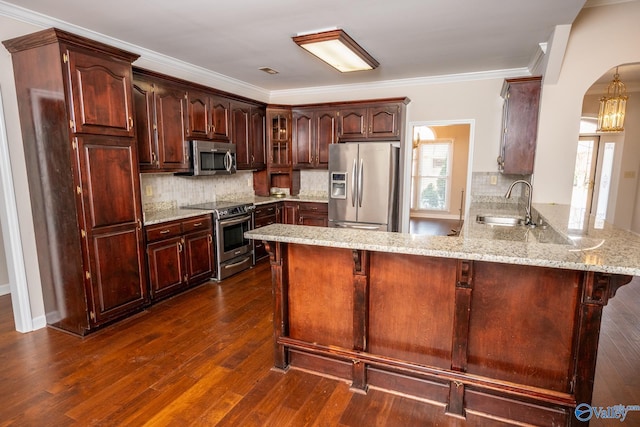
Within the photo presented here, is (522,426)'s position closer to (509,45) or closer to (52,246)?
(509,45)

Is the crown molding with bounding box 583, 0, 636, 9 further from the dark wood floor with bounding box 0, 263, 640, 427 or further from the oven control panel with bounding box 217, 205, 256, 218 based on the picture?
the oven control panel with bounding box 217, 205, 256, 218

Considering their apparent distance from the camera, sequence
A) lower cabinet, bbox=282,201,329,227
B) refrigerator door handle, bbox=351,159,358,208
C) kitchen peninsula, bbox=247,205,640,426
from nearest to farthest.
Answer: kitchen peninsula, bbox=247,205,640,426
refrigerator door handle, bbox=351,159,358,208
lower cabinet, bbox=282,201,329,227

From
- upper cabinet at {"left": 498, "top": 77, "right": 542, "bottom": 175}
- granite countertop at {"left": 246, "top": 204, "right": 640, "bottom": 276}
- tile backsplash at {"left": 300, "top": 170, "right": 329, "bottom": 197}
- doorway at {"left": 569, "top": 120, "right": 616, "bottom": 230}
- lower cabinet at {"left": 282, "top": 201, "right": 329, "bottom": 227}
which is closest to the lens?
granite countertop at {"left": 246, "top": 204, "right": 640, "bottom": 276}

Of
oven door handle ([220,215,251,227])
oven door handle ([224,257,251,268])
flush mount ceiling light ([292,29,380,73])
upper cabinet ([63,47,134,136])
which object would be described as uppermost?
flush mount ceiling light ([292,29,380,73])

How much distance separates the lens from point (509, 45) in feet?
11.4

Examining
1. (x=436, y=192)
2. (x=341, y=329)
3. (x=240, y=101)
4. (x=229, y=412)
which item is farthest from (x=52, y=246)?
(x=436, y=192)

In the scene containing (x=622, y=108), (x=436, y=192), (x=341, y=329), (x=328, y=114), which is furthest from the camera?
(x=436, y=192)

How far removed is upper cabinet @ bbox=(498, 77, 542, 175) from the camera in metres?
3.70

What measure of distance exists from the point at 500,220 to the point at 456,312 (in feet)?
6.27

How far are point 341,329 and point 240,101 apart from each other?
3.63 metres

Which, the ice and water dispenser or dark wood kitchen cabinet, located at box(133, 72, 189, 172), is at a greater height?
dark wood kitchen cabinet, located at box(133, 72, 189, 172)

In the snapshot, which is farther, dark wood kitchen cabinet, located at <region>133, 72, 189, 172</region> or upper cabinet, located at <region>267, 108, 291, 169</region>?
upper cabinet, located at <region>267, 108, 291, 169</region>

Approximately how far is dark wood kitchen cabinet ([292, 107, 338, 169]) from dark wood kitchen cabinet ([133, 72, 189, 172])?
194cm

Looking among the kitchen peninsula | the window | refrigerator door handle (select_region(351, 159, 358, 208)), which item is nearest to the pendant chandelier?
the kitchen peninsula
